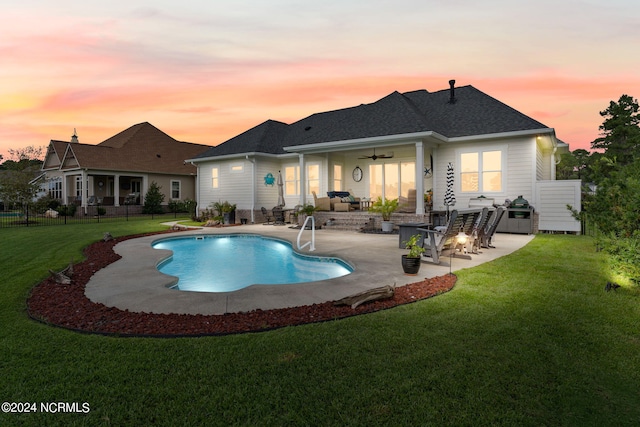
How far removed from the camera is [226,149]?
21.0m

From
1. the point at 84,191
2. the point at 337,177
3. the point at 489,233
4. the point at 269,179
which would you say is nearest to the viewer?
the point at 489,233

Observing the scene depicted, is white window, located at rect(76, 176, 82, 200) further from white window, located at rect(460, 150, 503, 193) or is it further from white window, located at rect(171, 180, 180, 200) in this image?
white window, located at rect(460, 150, 503, 193)

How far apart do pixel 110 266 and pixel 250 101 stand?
622 inches

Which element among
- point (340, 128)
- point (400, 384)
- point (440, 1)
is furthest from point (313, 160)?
point (400, 384)

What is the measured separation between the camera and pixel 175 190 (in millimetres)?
30922

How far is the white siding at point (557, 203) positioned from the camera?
41.8 ft

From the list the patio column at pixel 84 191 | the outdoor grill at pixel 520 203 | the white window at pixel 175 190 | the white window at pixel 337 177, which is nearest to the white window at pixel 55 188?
the patio column at pixel 84 191

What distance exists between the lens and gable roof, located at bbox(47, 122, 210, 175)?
26669 millimetres

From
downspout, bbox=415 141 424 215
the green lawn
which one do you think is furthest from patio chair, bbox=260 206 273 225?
the green lawn

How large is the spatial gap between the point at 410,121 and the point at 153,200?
70.0ft

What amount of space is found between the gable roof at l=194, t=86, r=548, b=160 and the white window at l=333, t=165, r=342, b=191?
2195 mm

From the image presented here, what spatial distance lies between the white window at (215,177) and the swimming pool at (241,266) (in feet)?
29.6

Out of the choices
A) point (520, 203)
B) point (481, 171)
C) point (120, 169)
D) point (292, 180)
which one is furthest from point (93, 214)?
point (520, 203)

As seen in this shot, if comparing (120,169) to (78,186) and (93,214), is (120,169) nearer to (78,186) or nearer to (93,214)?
(93,214)
